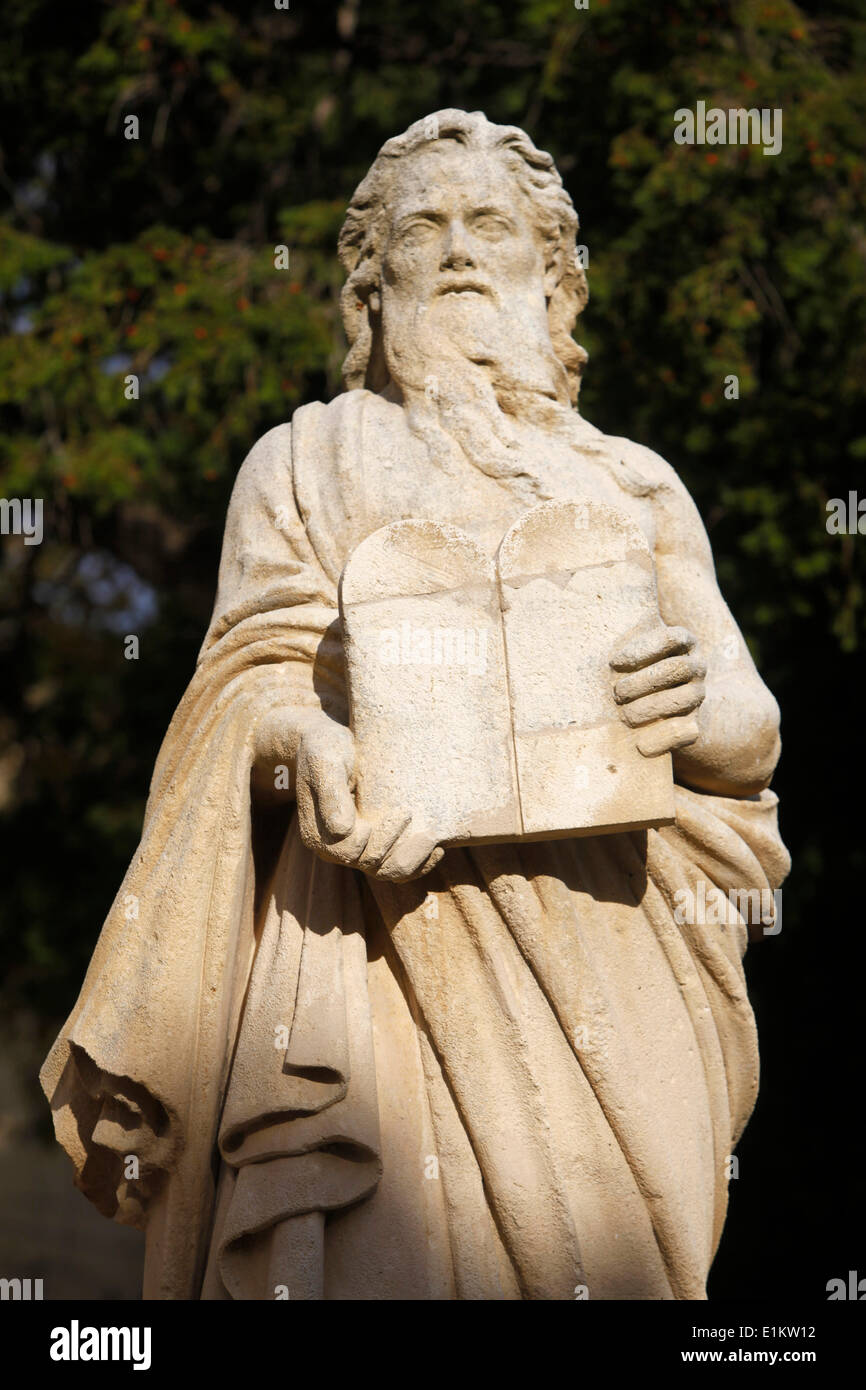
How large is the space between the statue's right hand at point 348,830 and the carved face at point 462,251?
42.6 inches

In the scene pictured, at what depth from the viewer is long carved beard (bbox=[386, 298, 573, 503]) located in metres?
3.66

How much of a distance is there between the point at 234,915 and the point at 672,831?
86cm

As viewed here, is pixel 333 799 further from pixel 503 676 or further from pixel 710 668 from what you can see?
pixel 710 668

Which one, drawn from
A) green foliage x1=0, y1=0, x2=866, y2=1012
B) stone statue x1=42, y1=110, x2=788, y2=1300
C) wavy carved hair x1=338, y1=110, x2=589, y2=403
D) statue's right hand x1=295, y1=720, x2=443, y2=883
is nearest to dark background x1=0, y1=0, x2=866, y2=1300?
green foliage x1=0, y1=0, x2=866, y2=1012

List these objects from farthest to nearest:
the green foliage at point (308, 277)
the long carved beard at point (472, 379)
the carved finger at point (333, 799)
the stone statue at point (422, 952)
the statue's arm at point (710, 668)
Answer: the green foliage at point (308, 277)
the long carved beard at point (472, 379)
the statue's arm at point (710, 668)
the stone statue at point (422, 952)
the carved finger at point (333, 799)

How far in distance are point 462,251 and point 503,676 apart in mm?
1075

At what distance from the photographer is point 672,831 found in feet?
11.7

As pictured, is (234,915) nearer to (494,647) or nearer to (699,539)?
(494,647)

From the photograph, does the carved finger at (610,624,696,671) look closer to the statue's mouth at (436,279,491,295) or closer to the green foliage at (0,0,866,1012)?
the statue's mouth at (436,279,491,295)

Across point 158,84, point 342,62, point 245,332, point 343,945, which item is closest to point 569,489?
point 343,945

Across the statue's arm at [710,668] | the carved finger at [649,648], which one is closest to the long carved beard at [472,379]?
the statue's arm at [710,668]

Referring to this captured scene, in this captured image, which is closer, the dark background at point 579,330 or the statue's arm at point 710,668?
the statue's arm at point 710,668

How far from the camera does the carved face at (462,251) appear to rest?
3.78m

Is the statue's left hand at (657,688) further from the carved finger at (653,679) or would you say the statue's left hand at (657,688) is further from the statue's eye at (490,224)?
the statue's eye at (490,224)
